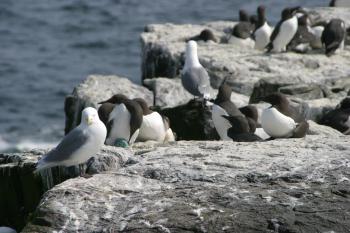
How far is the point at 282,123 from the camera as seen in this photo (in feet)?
43.7

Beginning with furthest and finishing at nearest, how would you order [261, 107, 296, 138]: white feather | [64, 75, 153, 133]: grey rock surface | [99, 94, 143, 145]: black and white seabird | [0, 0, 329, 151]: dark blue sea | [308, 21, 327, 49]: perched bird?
1. [0, 0, 329, 151]: dark blue sea
2. [308, 21, 327, 49]: perched bird
3. [64, 75, 153, 133]: grey rock surface
4. [99, 94, 143, 145]: black and white seabird
5. [261, 107, 296, 138]: white feather

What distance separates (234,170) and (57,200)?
5.42ft

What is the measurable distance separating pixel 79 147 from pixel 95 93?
6533 millimetres

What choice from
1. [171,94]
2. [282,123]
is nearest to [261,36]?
[171,94]

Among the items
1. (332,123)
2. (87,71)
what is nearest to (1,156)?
(332,123)

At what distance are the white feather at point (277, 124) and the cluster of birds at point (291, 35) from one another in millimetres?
6564

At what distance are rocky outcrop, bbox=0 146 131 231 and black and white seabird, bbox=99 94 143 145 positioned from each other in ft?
5.46

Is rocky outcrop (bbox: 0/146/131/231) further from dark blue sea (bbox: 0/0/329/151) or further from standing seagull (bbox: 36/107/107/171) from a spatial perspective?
dark blue sea (bbox: 0/0/329/151)

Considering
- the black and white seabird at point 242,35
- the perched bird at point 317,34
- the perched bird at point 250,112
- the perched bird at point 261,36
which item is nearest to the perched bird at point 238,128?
the perched bird at point 250,112

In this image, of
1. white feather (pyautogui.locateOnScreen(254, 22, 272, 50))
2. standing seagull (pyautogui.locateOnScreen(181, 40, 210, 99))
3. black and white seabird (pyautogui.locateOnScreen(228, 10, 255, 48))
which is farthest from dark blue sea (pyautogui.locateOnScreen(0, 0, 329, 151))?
standing seagull (pyautogui.locateOnScreen(181, 40, 210, 99))

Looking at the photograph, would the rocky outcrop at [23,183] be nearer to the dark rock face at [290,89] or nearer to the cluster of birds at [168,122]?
the cluster of birds at [168,122]

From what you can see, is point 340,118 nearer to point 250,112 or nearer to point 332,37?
point 250,112

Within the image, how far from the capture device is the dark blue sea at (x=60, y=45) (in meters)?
25.0

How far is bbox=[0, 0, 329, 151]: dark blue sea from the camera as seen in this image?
2495cm
